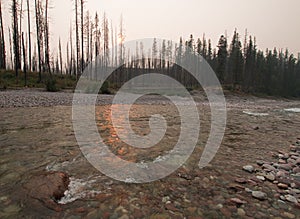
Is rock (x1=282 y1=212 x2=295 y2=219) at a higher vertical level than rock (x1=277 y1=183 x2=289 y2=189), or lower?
lower

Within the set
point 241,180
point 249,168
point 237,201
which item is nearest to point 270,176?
point 249,168

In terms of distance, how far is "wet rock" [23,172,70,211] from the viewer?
278cm

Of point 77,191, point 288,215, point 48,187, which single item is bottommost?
point 288,215

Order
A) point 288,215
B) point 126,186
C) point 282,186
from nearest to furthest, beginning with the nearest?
1. point 288,215
2. point 126,186
3. point 282,186

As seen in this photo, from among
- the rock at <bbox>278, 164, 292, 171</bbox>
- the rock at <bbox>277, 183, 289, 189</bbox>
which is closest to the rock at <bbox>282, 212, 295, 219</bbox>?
the rock at <bbox>277, 183, 289, 189</bbox>

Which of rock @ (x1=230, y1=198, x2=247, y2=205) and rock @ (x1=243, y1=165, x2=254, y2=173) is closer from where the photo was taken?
rock @ (x1=230, y1=198, x2=247, y2=205)

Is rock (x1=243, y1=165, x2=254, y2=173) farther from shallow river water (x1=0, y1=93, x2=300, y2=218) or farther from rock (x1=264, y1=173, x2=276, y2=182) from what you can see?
rock (x1=264, y1=173, x2=276, y2=182)

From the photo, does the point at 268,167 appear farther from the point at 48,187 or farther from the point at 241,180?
the point at 48,187

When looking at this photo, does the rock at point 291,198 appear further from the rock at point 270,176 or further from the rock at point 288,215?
the rock at point 270,176

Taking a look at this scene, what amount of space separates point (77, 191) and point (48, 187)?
0.45 meters

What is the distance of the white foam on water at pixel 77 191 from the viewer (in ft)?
9.55

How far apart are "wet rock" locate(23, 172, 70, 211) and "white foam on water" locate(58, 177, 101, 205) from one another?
8 centimetres

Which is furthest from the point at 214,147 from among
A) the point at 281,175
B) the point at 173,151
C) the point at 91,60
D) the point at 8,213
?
the point at 91,60

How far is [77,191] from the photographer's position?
3141 millimetres
